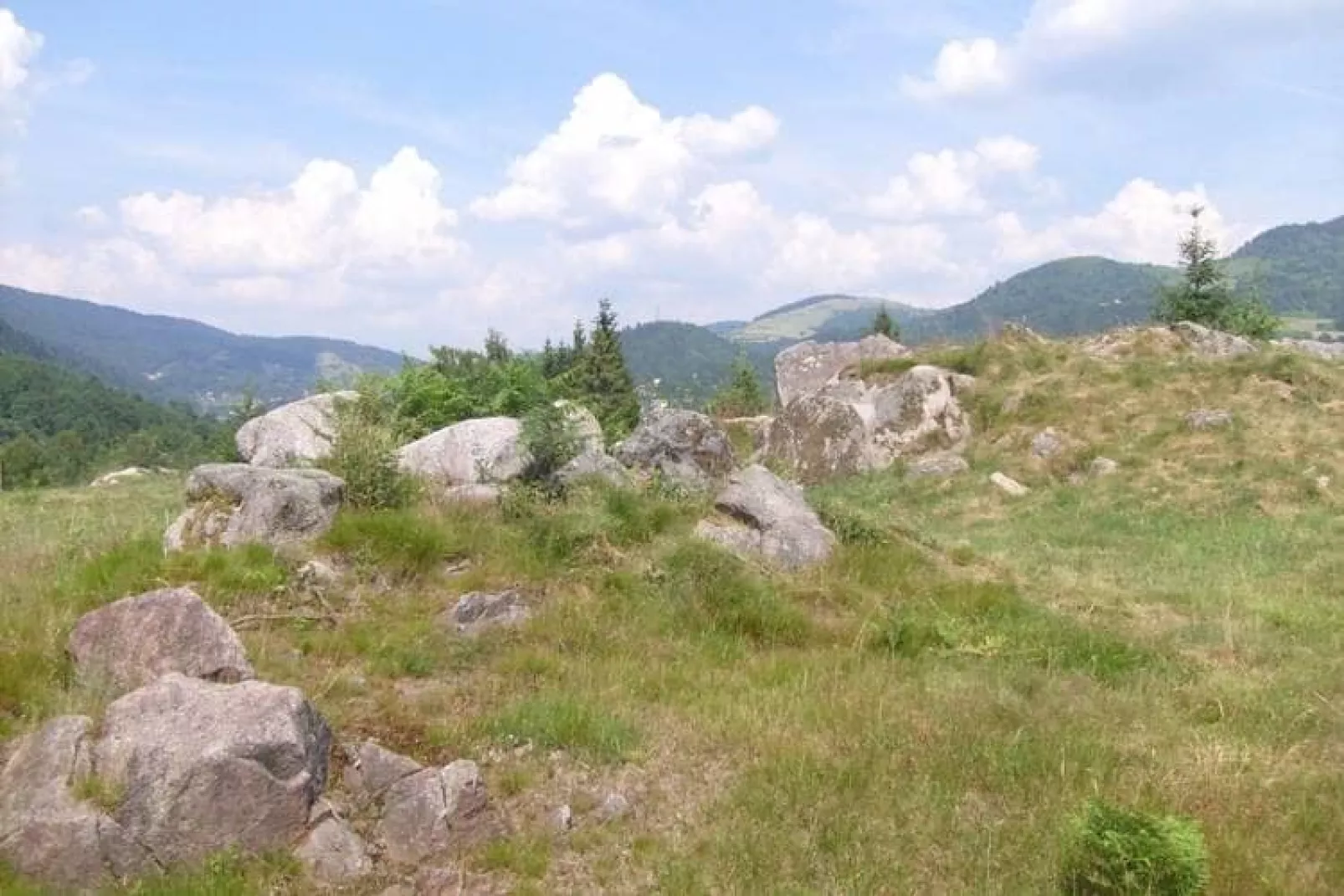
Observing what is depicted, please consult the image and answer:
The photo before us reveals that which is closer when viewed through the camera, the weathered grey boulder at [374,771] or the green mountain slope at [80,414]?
the weathered grey boulder at [374,771]

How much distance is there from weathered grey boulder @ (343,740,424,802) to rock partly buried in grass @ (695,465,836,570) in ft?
18.5

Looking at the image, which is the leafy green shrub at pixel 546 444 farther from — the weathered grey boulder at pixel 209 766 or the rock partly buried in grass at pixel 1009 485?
the rock partly buried in grass at pixel 1009 485

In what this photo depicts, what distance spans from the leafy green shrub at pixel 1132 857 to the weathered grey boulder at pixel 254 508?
8376 millimetres

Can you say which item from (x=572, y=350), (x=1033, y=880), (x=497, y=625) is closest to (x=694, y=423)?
(x=497, y=625)

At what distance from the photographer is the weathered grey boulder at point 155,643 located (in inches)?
315

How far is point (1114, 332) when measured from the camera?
31.7 meters

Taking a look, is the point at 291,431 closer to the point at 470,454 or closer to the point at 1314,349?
the point at 470,454

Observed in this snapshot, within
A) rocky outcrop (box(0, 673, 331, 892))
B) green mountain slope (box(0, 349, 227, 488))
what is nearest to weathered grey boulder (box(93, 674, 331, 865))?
rocky outcrop (box(0, 673, 331, 892))

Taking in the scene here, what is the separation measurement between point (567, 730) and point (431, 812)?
4.71 ft

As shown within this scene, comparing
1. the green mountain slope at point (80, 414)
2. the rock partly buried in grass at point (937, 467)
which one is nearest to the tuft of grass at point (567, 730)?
the rock partly buried in grass at point (937, 467)

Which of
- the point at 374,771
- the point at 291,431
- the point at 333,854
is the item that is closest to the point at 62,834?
the point at 333,854

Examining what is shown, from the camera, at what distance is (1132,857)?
5.77m

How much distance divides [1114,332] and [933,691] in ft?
86.5

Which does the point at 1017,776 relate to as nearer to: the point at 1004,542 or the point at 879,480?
the point at 1004,542
